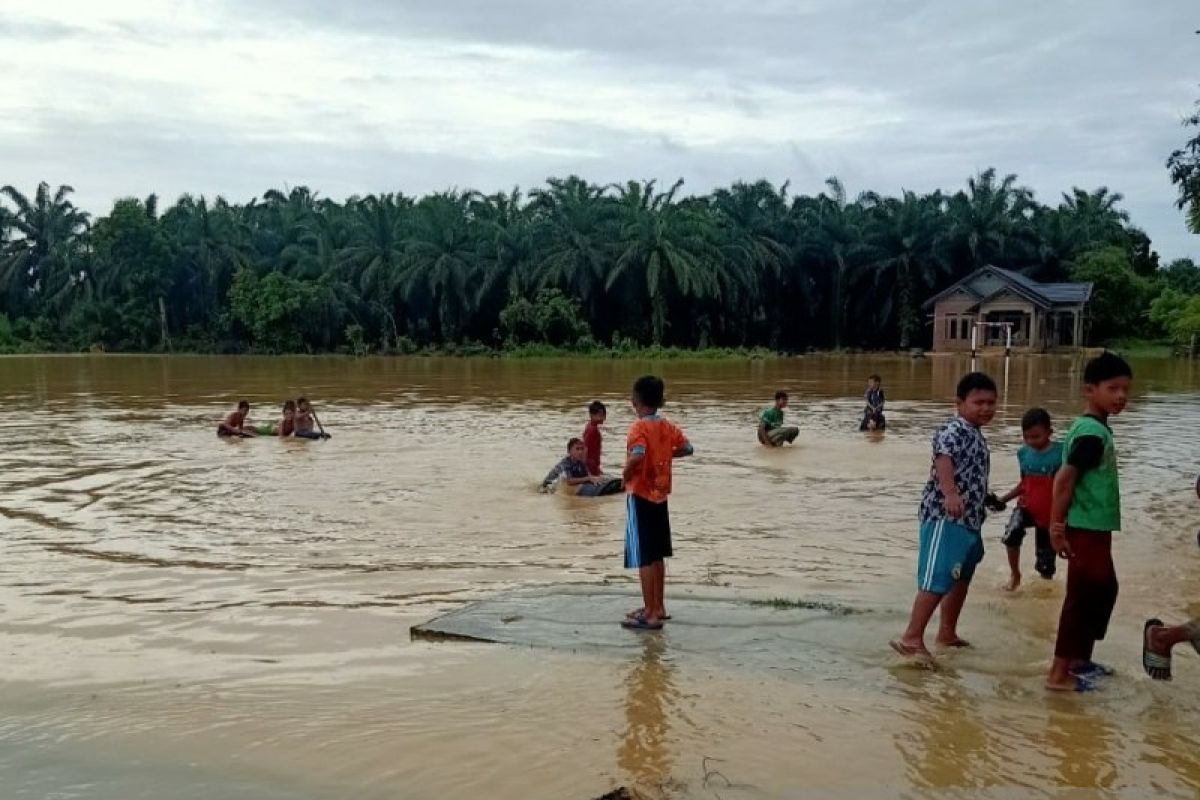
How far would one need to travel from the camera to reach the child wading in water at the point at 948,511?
5.33 metres

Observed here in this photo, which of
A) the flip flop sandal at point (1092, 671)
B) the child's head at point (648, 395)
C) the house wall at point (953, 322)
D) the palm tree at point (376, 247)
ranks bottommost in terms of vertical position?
the flip flop sandal at point (1092, 671)

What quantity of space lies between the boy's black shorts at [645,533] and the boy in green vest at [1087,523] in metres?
2.11

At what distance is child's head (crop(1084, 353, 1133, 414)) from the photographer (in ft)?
16.3

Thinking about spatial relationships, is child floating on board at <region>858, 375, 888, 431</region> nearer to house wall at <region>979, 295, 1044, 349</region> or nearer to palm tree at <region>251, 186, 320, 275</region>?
house wall at <region>979, 295, 1044, 349</region>

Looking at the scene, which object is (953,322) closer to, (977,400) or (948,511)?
(977,400)

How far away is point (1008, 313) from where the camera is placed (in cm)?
5391

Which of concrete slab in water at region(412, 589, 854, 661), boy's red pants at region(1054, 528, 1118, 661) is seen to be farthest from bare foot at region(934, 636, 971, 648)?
boy's red pants at region(1054, 528, 1118, 661)

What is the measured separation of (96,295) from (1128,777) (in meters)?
70.7

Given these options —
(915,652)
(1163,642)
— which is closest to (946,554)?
(915,652)

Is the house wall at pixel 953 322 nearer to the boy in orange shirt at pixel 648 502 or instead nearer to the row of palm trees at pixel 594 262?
the row of palm trees at pixel 594 262

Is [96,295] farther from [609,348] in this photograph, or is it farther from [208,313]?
[609,348]

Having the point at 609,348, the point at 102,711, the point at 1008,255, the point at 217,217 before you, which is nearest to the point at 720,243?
the point at 609,348

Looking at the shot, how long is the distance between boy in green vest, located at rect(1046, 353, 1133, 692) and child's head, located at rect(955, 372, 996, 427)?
1.45ft

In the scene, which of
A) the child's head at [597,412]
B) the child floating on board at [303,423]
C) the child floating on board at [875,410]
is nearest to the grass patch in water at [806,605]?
the child's head at [597,412]
